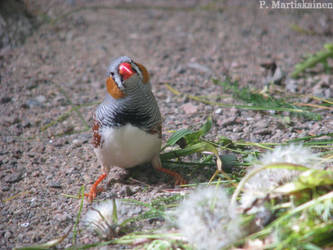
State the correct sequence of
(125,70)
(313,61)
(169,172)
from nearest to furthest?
1. (125,70)
2. (169,172)
3. (313,61)

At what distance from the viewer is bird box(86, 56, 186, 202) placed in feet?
9.91

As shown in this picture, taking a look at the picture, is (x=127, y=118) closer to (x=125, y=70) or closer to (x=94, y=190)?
(x=125, y=70)

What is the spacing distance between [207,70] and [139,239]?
3216 millimetres

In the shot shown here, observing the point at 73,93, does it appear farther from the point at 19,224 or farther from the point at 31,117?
the point at 19,224

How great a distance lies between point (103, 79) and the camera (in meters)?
5.32

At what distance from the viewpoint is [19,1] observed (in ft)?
20.8

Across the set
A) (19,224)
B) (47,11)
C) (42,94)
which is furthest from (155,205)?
(47,11)

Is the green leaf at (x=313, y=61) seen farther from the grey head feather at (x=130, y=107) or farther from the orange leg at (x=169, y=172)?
the grey head feather at (x=130, y=107)

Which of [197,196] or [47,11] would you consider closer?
[197,196]

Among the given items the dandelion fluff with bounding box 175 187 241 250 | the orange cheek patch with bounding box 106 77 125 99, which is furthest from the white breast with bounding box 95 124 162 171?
the dandelion fluff with bounding box 175 187 241 250

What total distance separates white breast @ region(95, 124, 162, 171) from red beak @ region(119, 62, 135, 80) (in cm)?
35

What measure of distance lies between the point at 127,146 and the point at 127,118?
7.8 inches

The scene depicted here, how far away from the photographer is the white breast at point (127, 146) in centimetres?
302

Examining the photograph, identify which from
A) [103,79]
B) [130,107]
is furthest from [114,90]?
[103,79]
